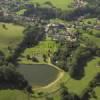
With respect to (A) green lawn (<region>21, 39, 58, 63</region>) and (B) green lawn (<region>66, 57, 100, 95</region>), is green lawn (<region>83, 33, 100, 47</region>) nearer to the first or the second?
(A) green lawn (<region>21, 39, 58, 63</region>)

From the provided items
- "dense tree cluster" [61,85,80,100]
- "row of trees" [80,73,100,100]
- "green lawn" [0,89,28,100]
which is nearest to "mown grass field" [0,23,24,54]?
"green lawn" [0,89,28,100]

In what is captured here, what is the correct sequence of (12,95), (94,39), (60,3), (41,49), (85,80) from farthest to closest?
(60,3), (94,39), (41,49), (85,80), (12,95)

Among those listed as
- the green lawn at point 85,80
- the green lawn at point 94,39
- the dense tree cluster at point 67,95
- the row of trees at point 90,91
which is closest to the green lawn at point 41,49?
the green lawn at point 94,39

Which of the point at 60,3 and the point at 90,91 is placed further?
the point at 60,3

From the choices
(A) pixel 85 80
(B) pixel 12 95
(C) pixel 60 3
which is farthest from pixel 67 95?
(C) pixel 60 3

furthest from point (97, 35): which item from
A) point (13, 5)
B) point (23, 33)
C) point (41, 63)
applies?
point (13, 5)

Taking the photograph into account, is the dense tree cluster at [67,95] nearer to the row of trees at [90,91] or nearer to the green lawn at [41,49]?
the row of trees at [90,91]

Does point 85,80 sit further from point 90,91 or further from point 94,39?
point 94,39
